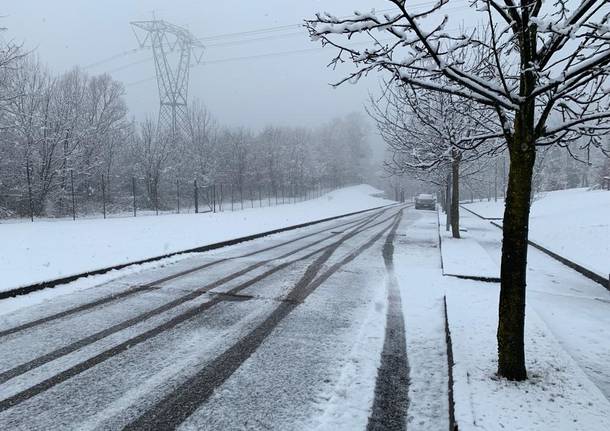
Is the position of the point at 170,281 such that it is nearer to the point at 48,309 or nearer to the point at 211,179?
the point at 48,309

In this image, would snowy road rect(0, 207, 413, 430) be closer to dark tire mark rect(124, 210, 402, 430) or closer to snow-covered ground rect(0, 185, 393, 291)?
dark tire mark rect(124, 210, 402, 430)

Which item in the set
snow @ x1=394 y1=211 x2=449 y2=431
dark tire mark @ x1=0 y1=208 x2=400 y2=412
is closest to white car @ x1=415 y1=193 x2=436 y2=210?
snow @ x1=394 y1=211 x2=449 y2=431

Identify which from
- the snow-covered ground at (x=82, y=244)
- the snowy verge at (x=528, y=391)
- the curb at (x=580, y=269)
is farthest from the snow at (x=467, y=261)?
the snow-covered ground at (x=82, y=244)

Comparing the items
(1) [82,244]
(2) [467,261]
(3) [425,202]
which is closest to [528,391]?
(2) [467,261]

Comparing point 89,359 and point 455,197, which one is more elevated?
point 455,197

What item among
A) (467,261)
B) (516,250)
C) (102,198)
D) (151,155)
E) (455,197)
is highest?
(151,155)

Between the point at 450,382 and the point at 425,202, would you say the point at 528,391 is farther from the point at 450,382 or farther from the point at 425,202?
the point at 425,202

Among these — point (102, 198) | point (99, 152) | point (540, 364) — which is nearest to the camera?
point (540, 364)

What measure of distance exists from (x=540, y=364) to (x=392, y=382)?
4.73ft

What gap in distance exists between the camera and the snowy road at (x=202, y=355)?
337 centimetres

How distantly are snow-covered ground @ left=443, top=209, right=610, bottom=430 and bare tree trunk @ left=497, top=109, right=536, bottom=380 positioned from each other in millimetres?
249

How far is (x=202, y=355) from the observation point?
14.9 ft

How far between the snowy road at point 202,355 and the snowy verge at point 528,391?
2.01ft

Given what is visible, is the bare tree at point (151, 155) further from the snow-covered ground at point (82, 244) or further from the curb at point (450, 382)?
the curb at point (450, 382)
